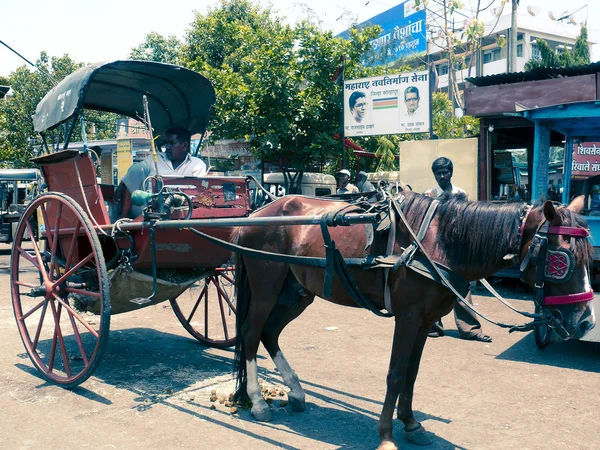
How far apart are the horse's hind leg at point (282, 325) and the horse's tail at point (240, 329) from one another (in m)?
0.22

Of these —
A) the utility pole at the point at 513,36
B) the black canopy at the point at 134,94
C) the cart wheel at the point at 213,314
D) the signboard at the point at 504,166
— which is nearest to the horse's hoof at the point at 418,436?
the cart wheel at the point at 213,314

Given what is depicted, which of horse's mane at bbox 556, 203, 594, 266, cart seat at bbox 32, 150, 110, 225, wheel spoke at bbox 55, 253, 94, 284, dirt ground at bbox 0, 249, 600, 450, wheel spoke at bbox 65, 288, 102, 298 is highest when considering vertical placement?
cart seat at bbox 32, 150, 110, 225

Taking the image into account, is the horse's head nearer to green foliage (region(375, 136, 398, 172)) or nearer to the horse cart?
the horse cart

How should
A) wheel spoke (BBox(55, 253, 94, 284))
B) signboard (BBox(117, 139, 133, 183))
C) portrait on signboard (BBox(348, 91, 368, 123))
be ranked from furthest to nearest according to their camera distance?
1. portrait on signboard (BBox(348, 91, 368, 123))
2. signboard (BBox(117, 139, 133, 183))
3. wheel spoke (BBox(55, 253, 94, 284))

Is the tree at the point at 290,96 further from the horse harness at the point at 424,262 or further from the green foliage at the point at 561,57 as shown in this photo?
the horse harness at the point at 424,262

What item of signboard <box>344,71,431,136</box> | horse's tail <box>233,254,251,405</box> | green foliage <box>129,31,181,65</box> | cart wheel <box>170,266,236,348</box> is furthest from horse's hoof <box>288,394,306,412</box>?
green foliage <box>129,31,181,65</box>

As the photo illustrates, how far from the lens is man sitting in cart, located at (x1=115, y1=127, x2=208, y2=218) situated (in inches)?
205

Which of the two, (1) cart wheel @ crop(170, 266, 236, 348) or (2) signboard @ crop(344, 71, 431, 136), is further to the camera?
(2) signboard @ crop(344, 71, 431, 136)

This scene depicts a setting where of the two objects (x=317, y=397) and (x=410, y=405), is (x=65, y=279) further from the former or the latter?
(x=410, y=405)

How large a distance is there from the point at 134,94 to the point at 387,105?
321 inches

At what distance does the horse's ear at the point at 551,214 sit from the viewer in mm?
2891

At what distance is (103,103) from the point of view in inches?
242

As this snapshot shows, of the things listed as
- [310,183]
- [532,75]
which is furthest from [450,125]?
[532,75]

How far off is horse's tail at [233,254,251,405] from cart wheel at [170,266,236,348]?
79 centimetres
